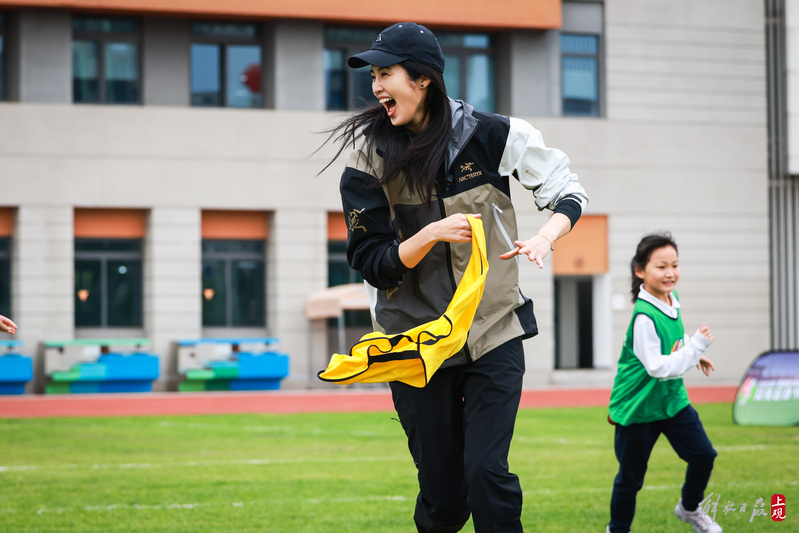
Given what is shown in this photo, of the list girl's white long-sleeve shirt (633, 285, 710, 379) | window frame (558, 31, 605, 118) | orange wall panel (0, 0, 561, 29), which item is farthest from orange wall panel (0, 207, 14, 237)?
girl's white long-sleeve shirt (633, 285, 710, 379)

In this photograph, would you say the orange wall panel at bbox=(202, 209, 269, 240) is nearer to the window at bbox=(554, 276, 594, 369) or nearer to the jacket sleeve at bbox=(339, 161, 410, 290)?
the window at bbox=(554, 276, 594, 369)

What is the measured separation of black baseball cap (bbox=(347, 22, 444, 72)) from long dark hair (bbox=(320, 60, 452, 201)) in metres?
0.03

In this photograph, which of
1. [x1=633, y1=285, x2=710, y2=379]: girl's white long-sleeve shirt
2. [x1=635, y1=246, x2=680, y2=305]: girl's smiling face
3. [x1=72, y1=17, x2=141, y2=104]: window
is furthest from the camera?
[x1=72, y1=17, x2=141, y2=104]: window

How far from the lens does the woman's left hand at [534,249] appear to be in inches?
134

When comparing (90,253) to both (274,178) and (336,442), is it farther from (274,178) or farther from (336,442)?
(336,442)

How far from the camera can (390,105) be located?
383 centimetres

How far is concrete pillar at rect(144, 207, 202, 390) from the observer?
24125mm

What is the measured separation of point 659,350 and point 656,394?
239 mm

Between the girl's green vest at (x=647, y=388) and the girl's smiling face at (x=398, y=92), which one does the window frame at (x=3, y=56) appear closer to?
the girl's green vest at (x=647, y=388)

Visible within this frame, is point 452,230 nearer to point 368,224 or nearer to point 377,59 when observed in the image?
point 368,224

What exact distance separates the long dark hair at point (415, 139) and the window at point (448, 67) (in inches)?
847

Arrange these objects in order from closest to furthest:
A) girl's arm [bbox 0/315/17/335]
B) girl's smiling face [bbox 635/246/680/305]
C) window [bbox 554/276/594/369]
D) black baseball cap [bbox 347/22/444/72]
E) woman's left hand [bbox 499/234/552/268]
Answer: woman's left hand [bbox 499/234/552/268], black baseball cap [bbox 347/22/444/72], girl's arm [bbox 0/315/17/335], girl's smiling face [bbox 635/246/680/305], window [bbox 554/276/594/369]

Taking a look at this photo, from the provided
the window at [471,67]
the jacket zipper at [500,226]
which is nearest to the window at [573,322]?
the window at [471,67]

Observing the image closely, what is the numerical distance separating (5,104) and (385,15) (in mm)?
9137
